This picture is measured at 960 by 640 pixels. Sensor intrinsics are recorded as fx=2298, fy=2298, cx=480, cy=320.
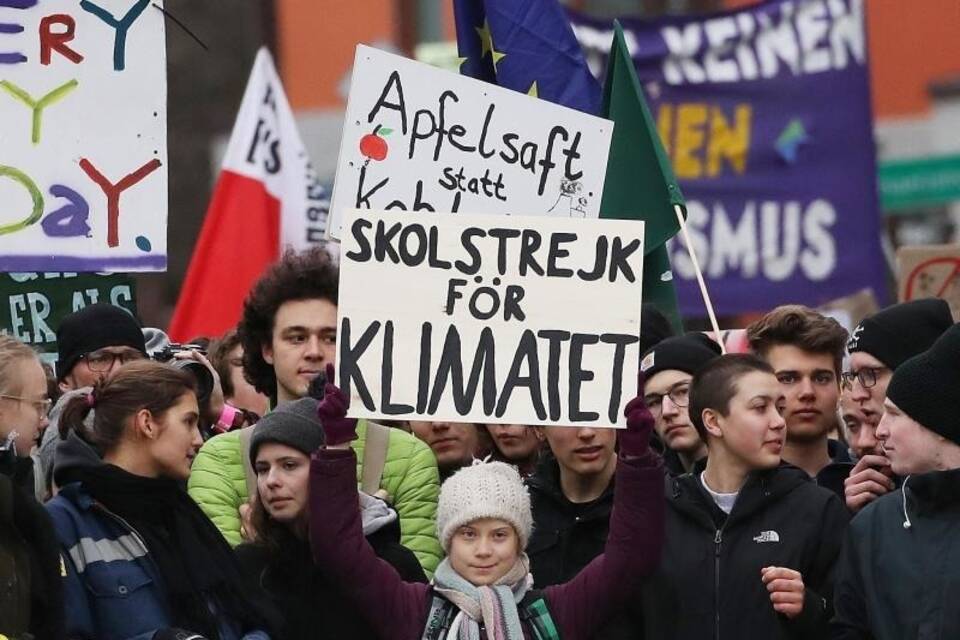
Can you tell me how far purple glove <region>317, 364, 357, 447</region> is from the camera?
5.51 metres

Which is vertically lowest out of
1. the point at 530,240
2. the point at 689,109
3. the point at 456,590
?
the point at 456,590

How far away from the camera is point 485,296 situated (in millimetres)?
5766

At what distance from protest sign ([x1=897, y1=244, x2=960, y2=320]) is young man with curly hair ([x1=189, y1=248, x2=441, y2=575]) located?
2.77 meters

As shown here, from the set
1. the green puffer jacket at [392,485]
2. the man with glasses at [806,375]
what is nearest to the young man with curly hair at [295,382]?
the green puffer jacket at [392,485]

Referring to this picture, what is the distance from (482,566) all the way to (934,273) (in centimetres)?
355

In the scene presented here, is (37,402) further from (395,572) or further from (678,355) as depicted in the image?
(678,355)

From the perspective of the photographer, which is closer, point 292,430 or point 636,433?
point 636,433

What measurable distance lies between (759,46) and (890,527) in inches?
232

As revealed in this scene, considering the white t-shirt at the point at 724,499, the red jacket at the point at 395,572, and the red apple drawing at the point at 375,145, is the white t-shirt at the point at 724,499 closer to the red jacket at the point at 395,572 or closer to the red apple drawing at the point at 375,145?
the red jacket at the point at 395,572

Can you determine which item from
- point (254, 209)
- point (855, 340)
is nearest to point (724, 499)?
point (855, 340)

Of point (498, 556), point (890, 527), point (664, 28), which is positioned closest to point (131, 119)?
point (498, 556)

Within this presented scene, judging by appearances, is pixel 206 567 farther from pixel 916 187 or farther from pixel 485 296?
pixel 916 187

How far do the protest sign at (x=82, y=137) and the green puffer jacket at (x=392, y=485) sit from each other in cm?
93

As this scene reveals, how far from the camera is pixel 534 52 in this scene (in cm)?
755
